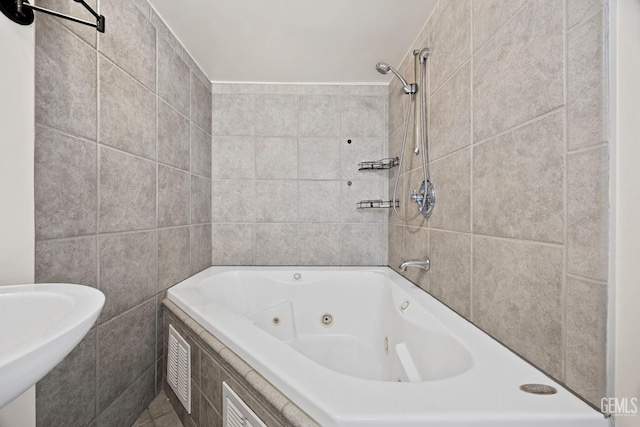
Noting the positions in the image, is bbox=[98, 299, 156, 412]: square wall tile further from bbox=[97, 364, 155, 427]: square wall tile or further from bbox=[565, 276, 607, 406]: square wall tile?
bbox=[565, 276, 607, 406]: square wall tile

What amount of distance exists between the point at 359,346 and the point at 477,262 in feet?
3.31

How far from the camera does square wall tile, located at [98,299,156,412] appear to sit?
1.16 metres

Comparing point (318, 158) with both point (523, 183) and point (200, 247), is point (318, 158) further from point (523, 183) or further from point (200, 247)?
point (523, 183)

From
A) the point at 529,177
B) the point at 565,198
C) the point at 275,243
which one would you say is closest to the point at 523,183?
the point at 529,177

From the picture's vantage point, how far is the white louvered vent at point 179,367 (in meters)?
1.22

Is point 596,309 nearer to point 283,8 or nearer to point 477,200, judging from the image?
point 477,200

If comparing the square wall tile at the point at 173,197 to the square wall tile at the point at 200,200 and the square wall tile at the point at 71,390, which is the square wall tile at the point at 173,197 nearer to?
the square wall tile at the point at 200,200

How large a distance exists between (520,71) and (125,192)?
152cm

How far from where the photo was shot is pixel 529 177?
838 millimetres

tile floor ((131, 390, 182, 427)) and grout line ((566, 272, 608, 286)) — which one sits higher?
grout line ((566, 272, 608, 286))

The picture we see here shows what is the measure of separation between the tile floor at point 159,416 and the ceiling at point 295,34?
1962 mm

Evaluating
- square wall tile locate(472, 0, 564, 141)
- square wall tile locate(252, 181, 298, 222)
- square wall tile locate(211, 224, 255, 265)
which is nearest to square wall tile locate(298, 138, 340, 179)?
square wall tile locate(252, 181, 298, 222)

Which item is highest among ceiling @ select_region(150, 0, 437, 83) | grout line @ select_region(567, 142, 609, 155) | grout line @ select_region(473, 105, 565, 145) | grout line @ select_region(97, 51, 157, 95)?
ceiling @ select_region(150, 0, 437, 83)

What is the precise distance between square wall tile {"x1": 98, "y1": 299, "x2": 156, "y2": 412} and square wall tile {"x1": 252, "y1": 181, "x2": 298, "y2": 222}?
1010 mm
